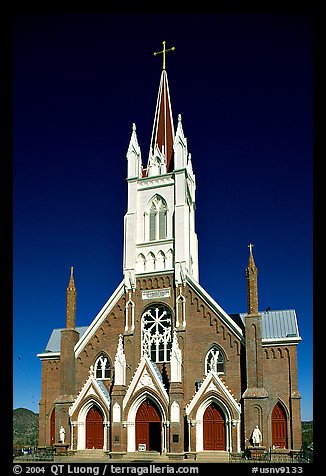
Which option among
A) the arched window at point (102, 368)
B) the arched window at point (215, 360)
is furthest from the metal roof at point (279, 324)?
the arched window at point (102, 368)

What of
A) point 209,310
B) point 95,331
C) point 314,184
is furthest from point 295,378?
point 314,184

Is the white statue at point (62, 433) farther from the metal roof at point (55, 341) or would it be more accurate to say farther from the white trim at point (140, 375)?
the metal roof at point (55, 341)

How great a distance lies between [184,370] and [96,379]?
17.5 feet

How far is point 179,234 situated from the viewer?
3381cm

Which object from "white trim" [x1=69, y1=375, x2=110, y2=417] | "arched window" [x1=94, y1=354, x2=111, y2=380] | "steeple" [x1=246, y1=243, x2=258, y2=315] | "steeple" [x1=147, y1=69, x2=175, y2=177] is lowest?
"white trim" [x1=69, y1=375, x2=110, y2=417]

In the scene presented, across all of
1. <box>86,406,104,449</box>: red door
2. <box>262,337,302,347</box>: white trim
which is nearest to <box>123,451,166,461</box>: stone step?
<box>86,406,104,449</box>: red door

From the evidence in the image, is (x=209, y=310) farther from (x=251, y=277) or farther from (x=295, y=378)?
(x=295, y=378)

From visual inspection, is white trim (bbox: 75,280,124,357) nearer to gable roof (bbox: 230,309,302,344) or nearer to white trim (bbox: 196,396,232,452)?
gable roof (bbox: 230,309,302,344)

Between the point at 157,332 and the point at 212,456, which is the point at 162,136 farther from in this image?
the point at 212,456

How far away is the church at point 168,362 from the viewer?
29016 mm

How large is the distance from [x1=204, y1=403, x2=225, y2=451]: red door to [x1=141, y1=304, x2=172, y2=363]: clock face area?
388 centimetres

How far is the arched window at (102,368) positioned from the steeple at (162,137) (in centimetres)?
1206

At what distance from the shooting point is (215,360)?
3044 cm

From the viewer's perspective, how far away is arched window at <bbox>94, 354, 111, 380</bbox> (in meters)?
32.8
